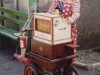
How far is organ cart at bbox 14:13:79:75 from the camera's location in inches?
167

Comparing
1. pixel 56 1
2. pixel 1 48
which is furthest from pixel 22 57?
pixel 1 48

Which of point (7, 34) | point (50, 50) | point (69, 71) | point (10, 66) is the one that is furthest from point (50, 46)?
point (7, 34)

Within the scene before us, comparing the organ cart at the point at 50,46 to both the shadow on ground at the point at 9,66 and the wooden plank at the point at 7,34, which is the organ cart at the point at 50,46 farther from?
the wooden plank at the point at 7,34

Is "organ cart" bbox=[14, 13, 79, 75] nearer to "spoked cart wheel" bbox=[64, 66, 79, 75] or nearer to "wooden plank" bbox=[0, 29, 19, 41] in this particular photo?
"spoked cart wheel" bbox=[64, 66, 79, 75]

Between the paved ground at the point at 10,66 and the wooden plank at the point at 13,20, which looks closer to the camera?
the paved ground at the point at 10,66

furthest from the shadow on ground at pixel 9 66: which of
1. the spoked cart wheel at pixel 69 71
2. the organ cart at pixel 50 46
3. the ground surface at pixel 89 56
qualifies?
the ground surface at pixel 89 56

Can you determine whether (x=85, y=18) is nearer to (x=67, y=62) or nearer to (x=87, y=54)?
(x=87, y=54)

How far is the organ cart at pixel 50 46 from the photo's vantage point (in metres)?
4.24

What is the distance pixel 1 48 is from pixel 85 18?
2.61m

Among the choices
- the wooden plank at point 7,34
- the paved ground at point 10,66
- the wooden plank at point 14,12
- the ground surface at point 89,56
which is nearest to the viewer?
the paved ground at point 10,66

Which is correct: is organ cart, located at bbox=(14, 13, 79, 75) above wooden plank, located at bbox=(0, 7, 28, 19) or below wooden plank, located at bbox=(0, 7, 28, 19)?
below

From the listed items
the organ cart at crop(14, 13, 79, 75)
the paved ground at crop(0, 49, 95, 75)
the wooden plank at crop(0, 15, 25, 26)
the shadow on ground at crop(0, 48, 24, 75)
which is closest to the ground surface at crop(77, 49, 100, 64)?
the paved ground at crop(0, 49, 95, 75)

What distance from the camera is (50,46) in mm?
4254

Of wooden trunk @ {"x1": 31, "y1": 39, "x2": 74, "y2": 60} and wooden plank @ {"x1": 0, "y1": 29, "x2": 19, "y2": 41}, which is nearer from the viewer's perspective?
wooden trunk @ {"x1": 31, "y1": 39, "x2": 74, "y2": 60}
